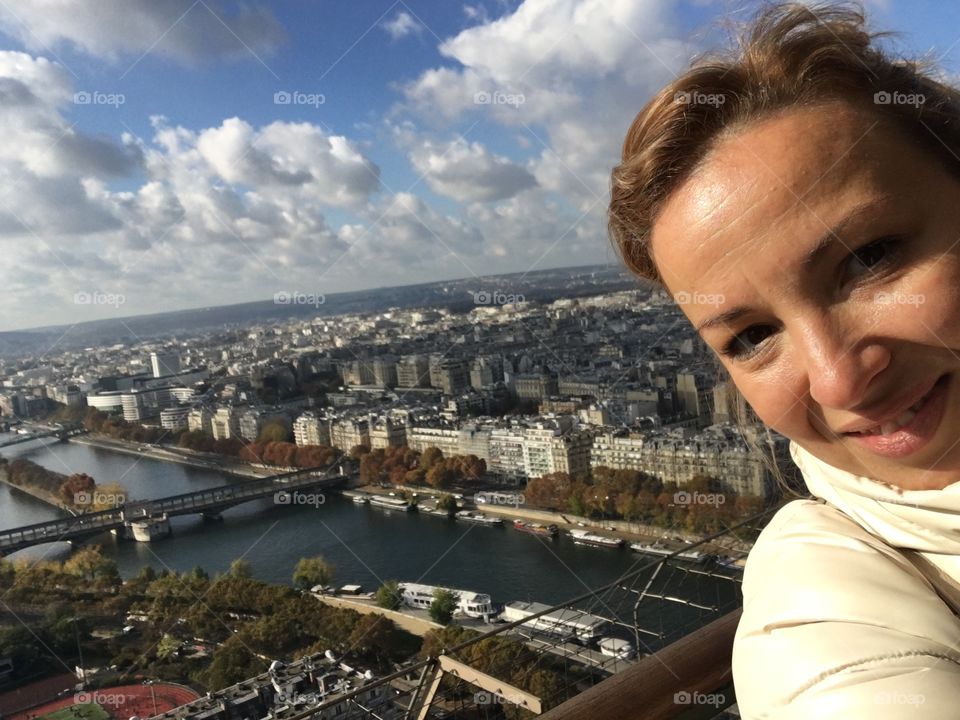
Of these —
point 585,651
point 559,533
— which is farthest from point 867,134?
point 559,533

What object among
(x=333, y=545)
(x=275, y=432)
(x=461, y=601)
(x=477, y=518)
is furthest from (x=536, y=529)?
(x=275, y=432)

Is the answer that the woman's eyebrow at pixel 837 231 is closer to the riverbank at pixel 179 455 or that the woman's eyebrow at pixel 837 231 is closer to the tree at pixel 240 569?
the tree at pixel 240 569

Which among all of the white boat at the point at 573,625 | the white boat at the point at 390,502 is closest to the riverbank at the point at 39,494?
the white boat at the point at 390,502

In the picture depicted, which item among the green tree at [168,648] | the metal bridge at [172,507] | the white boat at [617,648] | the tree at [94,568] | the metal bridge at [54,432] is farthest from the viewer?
the metal bridge at [54,432]

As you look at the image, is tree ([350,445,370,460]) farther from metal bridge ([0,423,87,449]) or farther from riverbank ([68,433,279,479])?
metal bridge ([0,423,87,449])

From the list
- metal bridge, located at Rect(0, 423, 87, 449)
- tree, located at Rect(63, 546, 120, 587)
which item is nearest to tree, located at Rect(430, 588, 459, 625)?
tree, located at Rect(63, 546, 120, 587)
